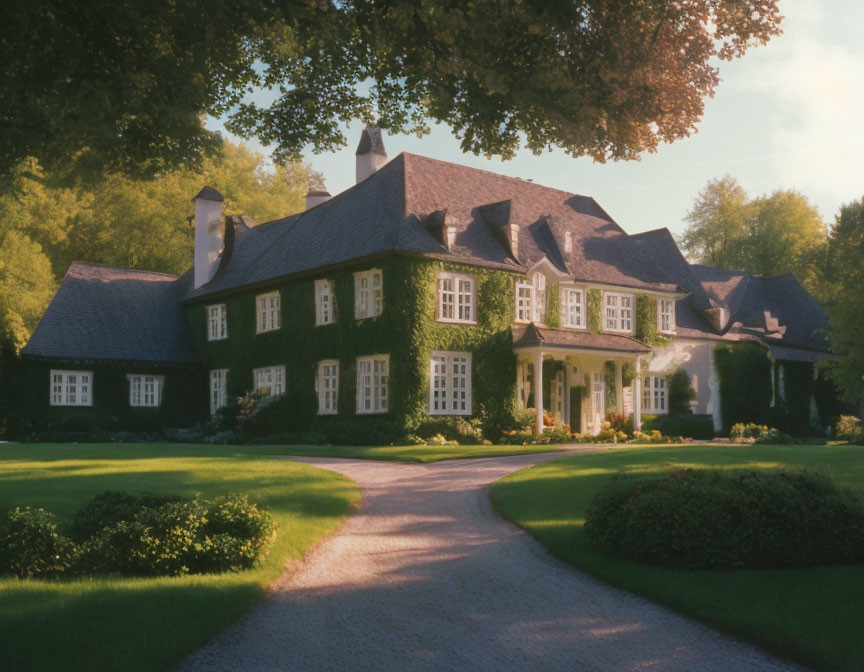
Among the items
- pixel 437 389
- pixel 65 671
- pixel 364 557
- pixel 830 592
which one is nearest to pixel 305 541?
pixel 364 557

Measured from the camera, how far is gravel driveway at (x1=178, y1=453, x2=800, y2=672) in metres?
7.39

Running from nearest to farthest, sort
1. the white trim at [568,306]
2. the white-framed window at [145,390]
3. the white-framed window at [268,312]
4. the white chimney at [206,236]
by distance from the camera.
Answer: the white trim at [568,306] < the white-framed window at [268,312] < the white-framed window at [145,390] < the white chimney at [206,236]

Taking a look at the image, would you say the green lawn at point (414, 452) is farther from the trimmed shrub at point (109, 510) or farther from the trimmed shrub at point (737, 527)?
the trimmed shrub at point (737, 527)

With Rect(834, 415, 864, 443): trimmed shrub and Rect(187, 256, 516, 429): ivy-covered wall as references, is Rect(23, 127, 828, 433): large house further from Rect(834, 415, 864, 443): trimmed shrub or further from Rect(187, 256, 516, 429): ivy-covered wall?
Rect(834, 415, 864, 443): trimmed shrub

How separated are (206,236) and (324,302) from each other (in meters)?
10.9

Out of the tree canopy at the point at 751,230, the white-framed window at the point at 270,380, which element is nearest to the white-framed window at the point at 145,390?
the white-framed window at the point at 270,380

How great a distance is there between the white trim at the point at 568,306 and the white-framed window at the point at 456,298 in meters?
4.51

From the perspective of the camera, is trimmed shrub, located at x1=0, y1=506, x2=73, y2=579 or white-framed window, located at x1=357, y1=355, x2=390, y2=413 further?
white-framed window, located at x1=357, y1=355, x2=390, y2=413

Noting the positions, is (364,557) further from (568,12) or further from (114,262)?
(114,262)

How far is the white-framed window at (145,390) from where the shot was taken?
3909cm

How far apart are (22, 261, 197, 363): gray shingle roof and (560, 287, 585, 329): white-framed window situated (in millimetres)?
16995

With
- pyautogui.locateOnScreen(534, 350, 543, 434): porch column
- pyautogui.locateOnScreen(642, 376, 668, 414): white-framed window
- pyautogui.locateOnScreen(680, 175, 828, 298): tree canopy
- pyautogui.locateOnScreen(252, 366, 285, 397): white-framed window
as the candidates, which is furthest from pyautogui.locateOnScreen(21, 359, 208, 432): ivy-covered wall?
pyautogui.locateOnScreen(680, 175, 828, 298): tree canopy

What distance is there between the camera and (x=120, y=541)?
10.2 meters

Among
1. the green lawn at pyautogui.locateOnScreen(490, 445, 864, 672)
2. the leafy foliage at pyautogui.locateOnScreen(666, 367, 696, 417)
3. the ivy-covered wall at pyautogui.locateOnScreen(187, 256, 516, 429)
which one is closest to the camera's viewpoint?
the green lawn at pyautogui.locateOnScreen(490, 445, 864, 672)
